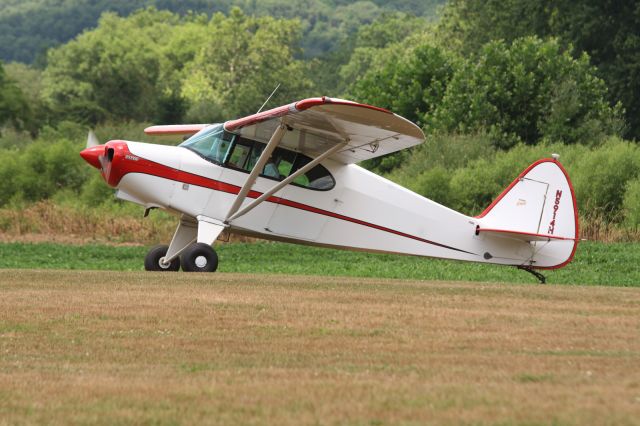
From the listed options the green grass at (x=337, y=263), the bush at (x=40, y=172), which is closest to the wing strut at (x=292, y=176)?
the green grass at (x=337, y=263)

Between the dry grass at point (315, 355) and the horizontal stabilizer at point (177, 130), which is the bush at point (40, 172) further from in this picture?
the dry grass at point (315, 355)

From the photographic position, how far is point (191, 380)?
9.48 m

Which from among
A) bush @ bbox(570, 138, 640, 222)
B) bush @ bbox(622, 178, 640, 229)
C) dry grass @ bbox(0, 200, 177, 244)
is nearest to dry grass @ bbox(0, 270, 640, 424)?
bush @ bbox(622, 178, 640, 229)

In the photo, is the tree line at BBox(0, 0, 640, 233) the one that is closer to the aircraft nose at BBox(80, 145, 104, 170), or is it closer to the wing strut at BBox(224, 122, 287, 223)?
the wing strut at BBox(224, 122, 287, 223)

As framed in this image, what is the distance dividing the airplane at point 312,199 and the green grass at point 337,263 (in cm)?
158

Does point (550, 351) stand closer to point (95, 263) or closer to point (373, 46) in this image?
point (95, 263)

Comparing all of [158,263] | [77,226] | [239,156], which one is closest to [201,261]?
[158,263]

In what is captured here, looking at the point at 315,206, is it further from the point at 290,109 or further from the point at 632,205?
the point at 632,205

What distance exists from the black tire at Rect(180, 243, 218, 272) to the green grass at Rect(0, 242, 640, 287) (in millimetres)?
4533

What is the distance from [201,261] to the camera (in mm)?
19469

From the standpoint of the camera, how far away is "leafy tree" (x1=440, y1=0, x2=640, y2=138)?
2484 inches

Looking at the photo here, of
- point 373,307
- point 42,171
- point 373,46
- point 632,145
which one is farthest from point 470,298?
point 373,46

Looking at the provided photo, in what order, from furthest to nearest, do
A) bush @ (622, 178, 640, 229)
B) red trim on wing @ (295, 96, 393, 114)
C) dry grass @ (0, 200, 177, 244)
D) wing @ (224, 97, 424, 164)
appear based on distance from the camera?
dry grass @ (0, 200, 177, 244), bush @ (622, 178, 640, 229), wing @ (224, 97, 424, 164), red trim on wing @ (295, 96, 393, 114)

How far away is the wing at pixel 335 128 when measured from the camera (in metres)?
18.0
